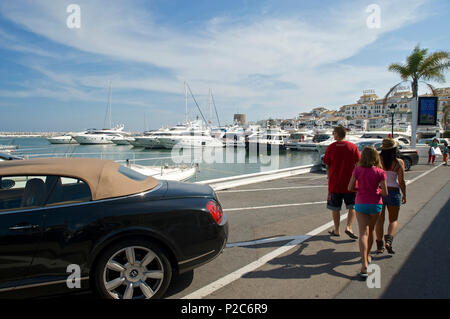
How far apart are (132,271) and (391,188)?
3663mm

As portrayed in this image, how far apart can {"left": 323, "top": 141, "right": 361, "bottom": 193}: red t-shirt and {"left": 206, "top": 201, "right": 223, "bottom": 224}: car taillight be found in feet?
7.52

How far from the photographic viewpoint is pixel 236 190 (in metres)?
8.91

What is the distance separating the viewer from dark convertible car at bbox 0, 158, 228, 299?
2494 mm

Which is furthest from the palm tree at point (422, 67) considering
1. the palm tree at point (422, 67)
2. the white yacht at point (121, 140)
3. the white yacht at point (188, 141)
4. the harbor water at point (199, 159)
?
the white yacht at point (121, 140)

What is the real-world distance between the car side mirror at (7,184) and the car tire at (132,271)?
1.46 meters

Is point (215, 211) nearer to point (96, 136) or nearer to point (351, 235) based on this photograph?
point (351, 235)

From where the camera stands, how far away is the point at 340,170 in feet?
14.8

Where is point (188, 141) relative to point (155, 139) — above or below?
below

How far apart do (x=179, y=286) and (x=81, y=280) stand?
41.8 inches

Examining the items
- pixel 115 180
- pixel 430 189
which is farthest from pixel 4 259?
pixel 430 189

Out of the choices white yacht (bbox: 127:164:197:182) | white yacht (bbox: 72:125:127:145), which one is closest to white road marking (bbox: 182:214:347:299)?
white yacht (bbox: 127:164:197:182)

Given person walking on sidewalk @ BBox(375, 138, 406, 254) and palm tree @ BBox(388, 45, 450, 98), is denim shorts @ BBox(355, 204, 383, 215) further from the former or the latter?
palm tree @ BBox(388, 45, 450, 98)

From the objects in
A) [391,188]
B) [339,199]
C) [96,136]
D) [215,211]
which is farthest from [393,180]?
[96,136]
